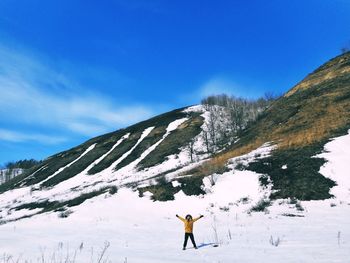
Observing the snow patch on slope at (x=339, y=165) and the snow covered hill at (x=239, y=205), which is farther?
the snow patch on slope at (x=339, y=165)

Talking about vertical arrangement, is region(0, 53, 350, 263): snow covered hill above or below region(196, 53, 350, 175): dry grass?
below

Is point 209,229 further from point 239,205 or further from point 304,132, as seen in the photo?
point 304,132

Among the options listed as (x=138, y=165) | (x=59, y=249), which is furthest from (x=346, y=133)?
(x=138, y=165)

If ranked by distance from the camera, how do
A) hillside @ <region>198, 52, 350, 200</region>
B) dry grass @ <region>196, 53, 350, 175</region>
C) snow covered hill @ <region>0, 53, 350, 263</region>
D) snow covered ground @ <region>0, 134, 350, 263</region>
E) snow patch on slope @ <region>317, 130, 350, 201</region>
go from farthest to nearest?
dry grass @ <region>196, 53, 350, 175</region>, hillside @ <region>198, 52, 350, 200</region>, snow patch on slope @ <region>317, 130, 350, 201</region>, snow covered hill @ <region>0, 53, 350, 263</region>, snow covered ground @ <region>0, 134, 350, 263</region>

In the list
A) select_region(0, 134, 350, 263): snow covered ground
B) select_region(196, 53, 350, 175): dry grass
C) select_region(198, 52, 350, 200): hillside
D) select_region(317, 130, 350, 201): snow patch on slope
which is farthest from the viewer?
select_region(196, 53, 350, 175): dry grass

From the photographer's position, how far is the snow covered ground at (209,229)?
1170cm

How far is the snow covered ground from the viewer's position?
460 inches

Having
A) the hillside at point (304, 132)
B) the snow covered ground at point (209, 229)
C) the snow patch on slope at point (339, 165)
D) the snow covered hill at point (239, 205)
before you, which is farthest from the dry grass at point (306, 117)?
the snow covered ground at point (209, 229)

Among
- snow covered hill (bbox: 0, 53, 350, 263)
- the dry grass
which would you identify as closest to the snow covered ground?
snow covered hill (bbox: 0, 53, 350, 263)

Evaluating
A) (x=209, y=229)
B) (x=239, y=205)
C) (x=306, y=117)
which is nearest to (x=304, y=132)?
(x=306, y=117)

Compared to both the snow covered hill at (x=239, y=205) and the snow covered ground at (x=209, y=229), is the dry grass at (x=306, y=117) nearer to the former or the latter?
the snow covered hill at (x=239, y=205)

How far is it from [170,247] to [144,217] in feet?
43.3

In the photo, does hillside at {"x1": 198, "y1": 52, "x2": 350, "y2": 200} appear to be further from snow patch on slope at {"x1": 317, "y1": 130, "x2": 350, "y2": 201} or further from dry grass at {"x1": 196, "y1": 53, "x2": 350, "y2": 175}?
snow patch on slope at {"x1": 317, "y1": 130, "x2": 350, "y2": 201}

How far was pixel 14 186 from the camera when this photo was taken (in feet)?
297
